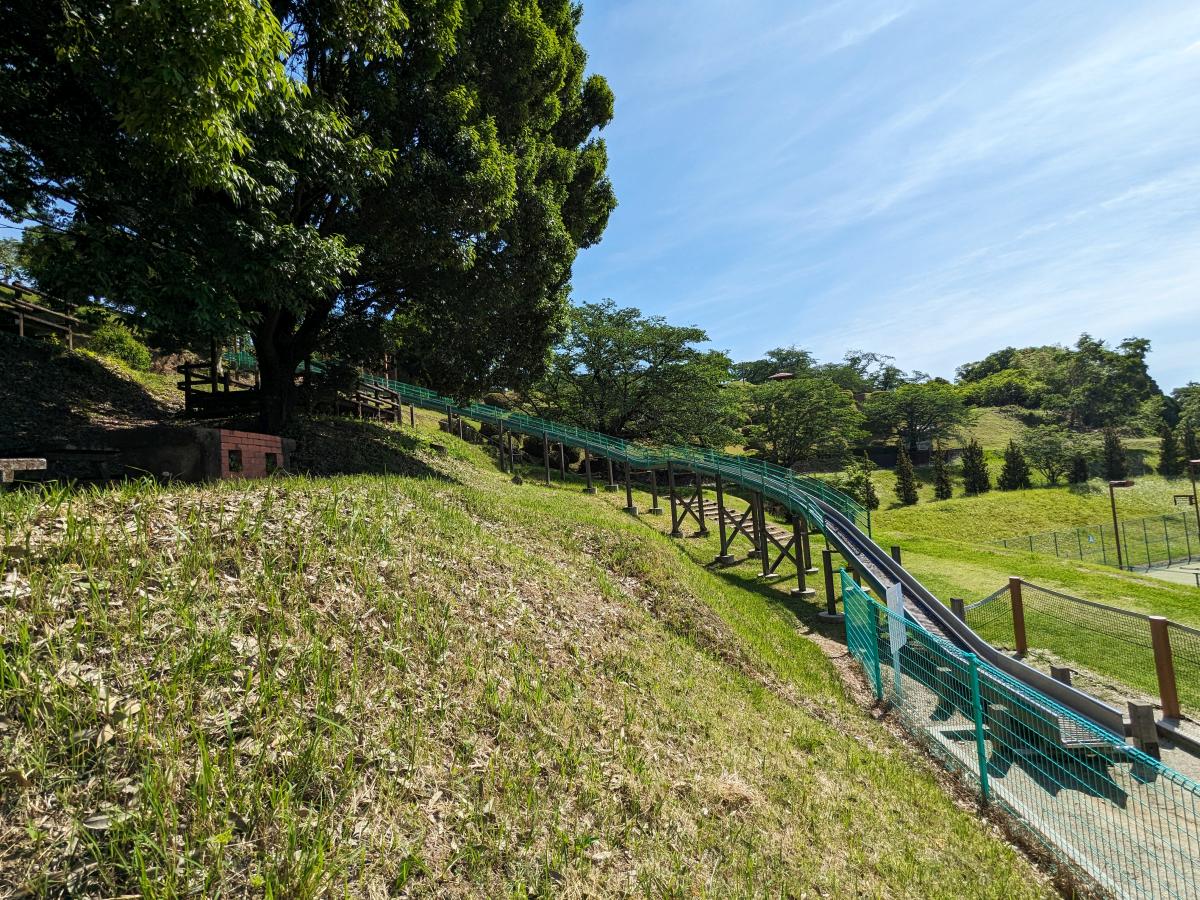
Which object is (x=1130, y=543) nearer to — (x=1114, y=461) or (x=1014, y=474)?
(x=1014, y=474)

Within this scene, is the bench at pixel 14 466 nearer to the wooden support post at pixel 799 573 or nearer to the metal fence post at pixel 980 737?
the metal fence post at pixel 980 737

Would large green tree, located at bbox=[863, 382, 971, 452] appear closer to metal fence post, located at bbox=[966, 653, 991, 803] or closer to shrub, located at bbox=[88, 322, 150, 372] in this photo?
metal fence post, located at bbox=[966, 653, 991, 803]

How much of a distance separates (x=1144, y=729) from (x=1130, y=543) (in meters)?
33.0

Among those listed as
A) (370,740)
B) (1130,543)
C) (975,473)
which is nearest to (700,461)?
(370,740)

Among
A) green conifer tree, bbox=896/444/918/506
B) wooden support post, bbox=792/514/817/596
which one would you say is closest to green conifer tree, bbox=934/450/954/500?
green conifer tree, bbox=896/444/918/506

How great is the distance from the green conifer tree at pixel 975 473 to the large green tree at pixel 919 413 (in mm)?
10662

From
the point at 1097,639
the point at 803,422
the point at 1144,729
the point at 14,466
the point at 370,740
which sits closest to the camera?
the point at 370,740

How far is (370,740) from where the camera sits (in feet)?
11.2

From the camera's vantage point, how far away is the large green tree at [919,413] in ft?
184

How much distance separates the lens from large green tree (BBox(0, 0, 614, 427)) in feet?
21.6

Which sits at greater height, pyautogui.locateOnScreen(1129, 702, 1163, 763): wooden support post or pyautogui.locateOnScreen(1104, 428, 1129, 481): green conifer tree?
pyautogui.locateOnScreen(1104, 428, 1129, 481): green conifer tree

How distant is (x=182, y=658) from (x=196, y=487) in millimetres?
3253

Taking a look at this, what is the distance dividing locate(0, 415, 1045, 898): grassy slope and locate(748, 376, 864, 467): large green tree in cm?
4104

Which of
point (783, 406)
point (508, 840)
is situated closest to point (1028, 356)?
point (783, 406)
